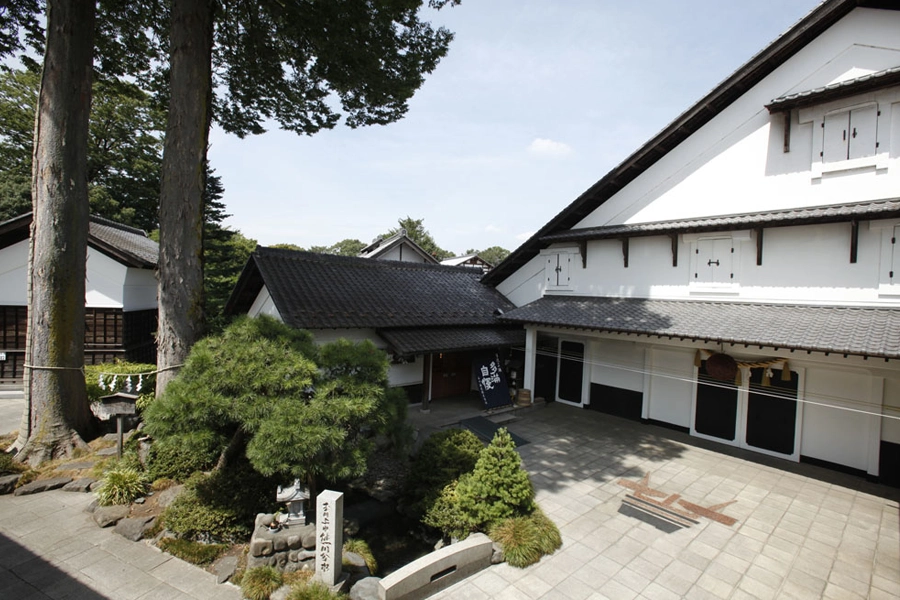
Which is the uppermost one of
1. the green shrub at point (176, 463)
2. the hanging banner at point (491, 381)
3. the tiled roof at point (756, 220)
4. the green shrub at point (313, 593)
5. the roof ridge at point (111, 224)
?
the roof ridge at point (111, 224)

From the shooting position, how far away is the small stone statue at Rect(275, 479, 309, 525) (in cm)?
561

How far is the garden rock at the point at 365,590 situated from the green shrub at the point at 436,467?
5.36ft

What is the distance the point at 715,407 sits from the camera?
10375mm

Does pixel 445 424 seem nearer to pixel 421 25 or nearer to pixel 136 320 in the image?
pixel 421 25

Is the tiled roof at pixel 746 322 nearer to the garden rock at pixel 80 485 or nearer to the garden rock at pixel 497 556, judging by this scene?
the garden rock at pixel 497 556

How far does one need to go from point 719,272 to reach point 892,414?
426 cm

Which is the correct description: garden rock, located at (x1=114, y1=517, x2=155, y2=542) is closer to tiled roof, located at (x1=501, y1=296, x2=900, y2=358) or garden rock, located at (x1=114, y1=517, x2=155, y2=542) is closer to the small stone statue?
the small stone statue

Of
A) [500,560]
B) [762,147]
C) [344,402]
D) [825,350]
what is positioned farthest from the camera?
[762,147]

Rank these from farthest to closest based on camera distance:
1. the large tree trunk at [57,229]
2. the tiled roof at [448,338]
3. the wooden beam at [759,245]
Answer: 1. the tiled roof at [448,338]
2. the wooden beam at [759,245]
3. the large tree trunk at [57,229]

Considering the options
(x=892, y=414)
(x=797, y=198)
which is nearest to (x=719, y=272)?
(x=797, y=198)

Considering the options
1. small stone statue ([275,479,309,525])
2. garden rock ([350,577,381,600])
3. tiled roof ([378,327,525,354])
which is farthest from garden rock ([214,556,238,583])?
tiled roof ([378,327,525,354])

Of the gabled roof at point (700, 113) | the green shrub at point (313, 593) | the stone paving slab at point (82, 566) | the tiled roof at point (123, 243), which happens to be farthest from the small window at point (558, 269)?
the tiled roof at point (123, 243)

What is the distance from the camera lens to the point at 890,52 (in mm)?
8156

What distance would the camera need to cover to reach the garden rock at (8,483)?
22.4 feet
